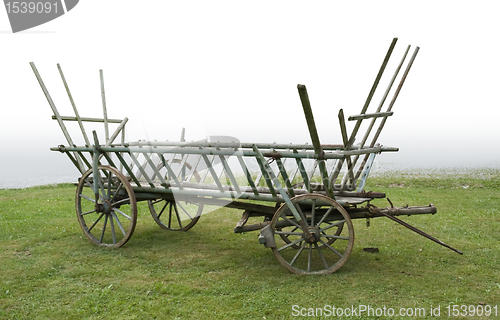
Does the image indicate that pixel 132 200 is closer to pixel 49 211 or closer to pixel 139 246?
pixel 139 246

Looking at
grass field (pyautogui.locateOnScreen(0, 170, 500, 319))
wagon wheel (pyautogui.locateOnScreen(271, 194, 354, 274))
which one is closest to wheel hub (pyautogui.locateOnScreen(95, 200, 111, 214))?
grass field (pyautogui.locateOnScreen(0, 170, 500, 319))

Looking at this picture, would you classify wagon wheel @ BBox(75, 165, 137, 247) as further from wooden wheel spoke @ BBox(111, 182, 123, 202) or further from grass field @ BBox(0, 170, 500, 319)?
grass field @ BBox(0, 170, 500, 319)

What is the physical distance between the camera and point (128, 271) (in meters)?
5.30

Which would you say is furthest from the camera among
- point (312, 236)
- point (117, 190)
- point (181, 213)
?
point (181, 213)

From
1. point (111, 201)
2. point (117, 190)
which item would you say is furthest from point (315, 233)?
point (111, 201)

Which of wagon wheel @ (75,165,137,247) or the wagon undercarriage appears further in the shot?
wagon wheel @ (75,165,137,247)

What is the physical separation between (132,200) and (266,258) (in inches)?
84.6

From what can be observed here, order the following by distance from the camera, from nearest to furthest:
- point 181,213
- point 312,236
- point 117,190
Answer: point 312,236 → point 117,190 → point 181,213

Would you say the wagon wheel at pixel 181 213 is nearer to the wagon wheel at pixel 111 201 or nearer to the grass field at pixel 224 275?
the grass field at pixel 224 275

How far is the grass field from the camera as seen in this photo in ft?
13.8

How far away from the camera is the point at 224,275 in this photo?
16.8 feet

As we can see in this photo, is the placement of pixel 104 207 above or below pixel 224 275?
above

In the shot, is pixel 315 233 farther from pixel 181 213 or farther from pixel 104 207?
pixel 181 213

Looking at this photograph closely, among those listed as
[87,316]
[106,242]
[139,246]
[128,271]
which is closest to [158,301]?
[87,316]
